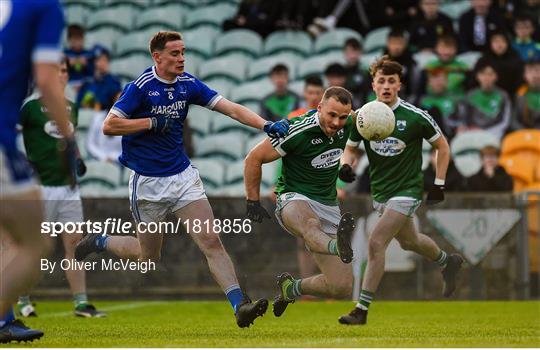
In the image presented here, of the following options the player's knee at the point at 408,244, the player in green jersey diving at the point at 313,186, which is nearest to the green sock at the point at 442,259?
the player's knee at the point at 408,244

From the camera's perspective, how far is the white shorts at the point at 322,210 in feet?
36.5

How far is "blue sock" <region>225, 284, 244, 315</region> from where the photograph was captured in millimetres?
10078

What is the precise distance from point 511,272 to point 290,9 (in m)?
7.12

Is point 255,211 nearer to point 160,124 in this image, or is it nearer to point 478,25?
point 160,124

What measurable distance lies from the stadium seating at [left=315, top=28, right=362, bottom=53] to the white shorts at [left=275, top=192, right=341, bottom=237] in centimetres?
881

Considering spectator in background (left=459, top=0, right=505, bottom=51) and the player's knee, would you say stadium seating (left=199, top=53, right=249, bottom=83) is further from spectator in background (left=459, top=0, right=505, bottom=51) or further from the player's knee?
the player's knee

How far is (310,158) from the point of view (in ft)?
36.3

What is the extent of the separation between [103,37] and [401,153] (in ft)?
35.6

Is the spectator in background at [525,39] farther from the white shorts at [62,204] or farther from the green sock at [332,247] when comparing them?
the green sock at [332,247]

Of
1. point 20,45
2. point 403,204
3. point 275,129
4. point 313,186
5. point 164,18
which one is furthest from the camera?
point 164,18

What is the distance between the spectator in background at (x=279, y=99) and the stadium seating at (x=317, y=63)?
5.25 feet

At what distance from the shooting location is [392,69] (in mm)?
11680

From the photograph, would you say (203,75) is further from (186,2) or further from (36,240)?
(36,240)

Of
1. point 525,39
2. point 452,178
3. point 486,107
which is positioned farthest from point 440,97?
point 525,39
